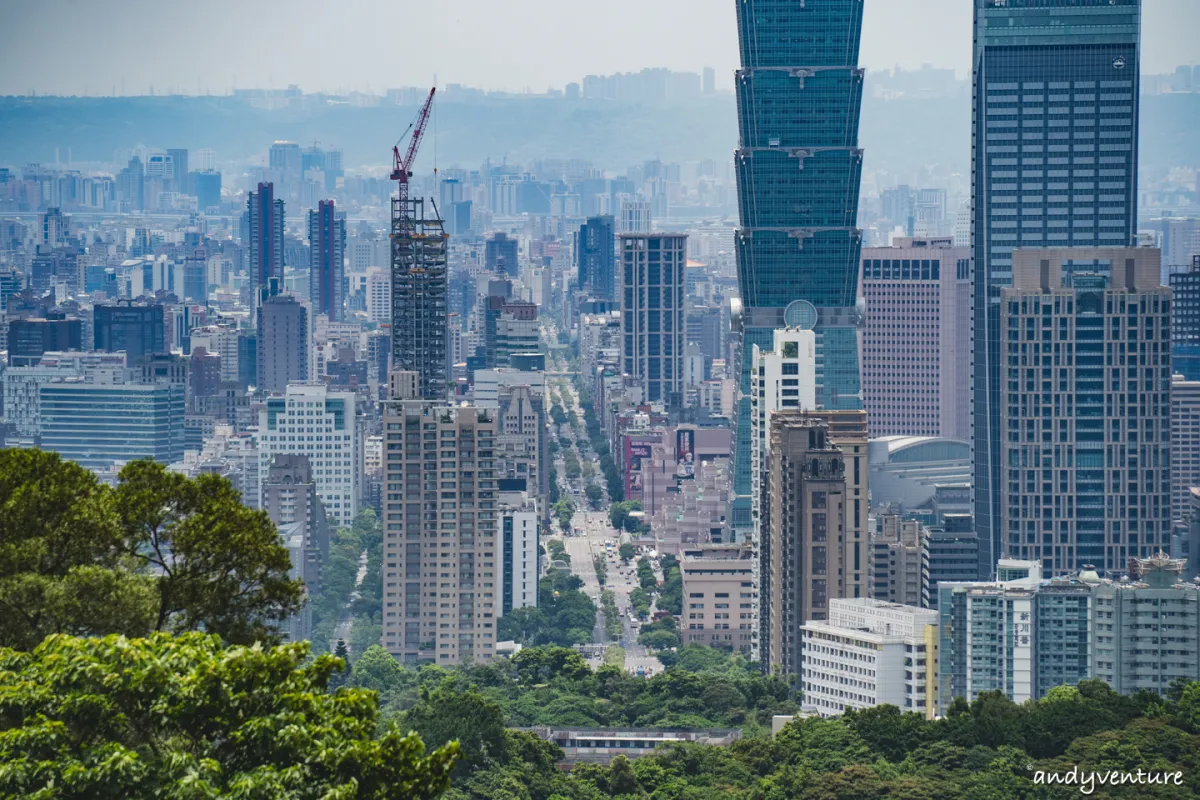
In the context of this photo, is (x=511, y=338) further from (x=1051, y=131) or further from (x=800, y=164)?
(x=1051, y=131)

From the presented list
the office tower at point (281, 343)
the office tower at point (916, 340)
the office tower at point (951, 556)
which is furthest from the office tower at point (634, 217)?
the office tower at point (951, 556)

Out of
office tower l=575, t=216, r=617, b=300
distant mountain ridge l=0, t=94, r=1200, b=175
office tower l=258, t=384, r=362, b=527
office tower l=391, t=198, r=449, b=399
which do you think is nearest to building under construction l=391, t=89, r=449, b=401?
office tower l=391, t=198, r=449, b=399

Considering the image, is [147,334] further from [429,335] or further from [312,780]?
[312,780]

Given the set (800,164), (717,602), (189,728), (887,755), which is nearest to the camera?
(189,728)

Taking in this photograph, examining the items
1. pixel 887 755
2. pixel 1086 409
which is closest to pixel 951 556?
pixel 1086 409

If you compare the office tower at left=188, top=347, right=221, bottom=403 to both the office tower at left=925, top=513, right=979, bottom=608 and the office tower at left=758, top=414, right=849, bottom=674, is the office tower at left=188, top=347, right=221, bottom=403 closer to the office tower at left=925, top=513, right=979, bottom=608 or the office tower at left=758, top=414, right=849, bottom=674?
the office tower at left=925, top=513, right=979, bottom=608

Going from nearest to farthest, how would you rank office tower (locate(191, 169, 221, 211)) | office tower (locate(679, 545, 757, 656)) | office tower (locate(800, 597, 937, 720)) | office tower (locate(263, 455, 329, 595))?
office tower (locate(800, 597, 937, 720)) → office tower (locate(679, 545, 757, 656)) → office tower (locate(263, 455, 329, 595)) → office tower (locate(191, 169, 221, 211))

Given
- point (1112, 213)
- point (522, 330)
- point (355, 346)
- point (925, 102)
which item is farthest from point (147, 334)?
point (925, 102)
